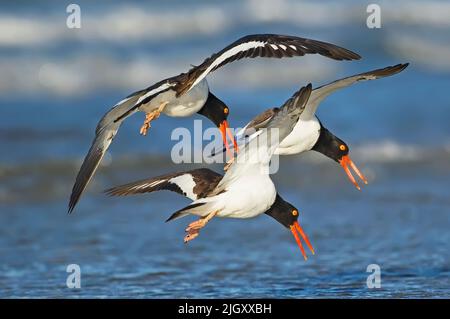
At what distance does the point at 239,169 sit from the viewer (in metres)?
6.77

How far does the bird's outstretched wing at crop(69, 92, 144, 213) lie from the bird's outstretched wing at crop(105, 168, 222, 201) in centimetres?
19

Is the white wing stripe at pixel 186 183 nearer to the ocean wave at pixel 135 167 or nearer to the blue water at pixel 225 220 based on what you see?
the blue water at pixel 225 220

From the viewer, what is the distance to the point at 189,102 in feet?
24.8

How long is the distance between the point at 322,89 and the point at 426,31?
435 inches

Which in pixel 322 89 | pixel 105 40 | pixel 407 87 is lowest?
pixel 322 89

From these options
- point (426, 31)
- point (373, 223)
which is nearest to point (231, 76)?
point (426, 31)

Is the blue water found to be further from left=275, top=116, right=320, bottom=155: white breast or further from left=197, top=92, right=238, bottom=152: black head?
left=197, top=92, right=238, bottom=152: black head

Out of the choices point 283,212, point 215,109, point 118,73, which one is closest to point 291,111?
point 283,212

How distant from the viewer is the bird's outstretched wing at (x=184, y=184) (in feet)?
23.6

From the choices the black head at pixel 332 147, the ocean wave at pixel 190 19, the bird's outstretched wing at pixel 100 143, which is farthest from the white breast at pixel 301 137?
the ocean wave at pixel 190 19

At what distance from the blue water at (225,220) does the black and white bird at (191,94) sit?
42.3 inches

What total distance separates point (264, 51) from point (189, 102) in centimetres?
90

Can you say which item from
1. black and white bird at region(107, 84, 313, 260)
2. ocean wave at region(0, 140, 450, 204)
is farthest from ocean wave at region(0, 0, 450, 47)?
black and white bird at region(107, 84, 313, 260)
